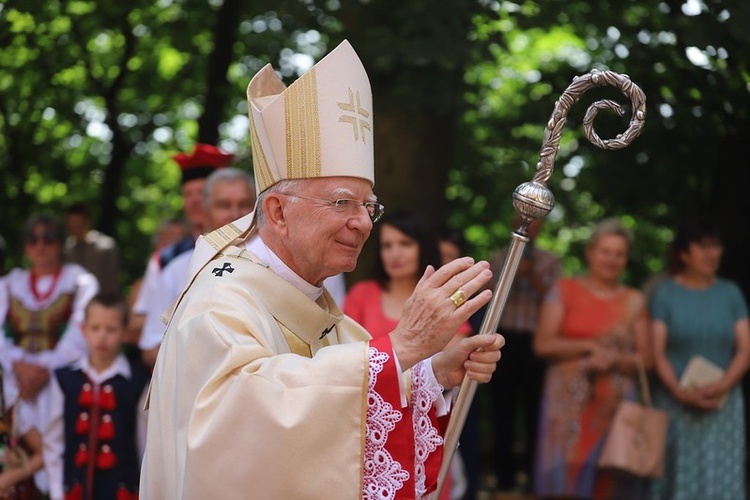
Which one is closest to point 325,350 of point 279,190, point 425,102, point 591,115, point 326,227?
point 326,227

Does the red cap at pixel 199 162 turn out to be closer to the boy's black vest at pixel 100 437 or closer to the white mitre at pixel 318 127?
the boy's black vest at pixel 100 437

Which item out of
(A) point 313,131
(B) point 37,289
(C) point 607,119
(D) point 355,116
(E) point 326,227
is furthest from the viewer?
(C) point 607,119

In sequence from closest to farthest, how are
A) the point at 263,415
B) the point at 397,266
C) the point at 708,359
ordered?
the point at 263,415 < the point at 397,266 < the point at 708,359

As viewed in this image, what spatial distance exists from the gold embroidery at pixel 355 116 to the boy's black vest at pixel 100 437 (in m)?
3.09

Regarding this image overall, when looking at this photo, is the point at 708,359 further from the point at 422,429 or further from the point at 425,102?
the point at 422,429

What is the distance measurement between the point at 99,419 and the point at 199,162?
5.76 feet

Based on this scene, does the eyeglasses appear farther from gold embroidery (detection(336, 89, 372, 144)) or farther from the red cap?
the red cap

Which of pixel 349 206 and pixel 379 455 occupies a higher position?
pixel 349 206

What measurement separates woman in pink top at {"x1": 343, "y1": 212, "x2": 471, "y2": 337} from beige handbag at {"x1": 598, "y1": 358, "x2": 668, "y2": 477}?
4.84 feet

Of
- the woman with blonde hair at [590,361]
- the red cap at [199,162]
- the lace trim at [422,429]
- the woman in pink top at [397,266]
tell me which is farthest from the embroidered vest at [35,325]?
the lace trim at [422,429]

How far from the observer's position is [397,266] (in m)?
6.84

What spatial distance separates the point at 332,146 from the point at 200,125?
25.1 feet

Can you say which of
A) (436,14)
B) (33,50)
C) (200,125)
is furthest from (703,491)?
(33,50)

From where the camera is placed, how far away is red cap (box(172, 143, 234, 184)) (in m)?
7.43
